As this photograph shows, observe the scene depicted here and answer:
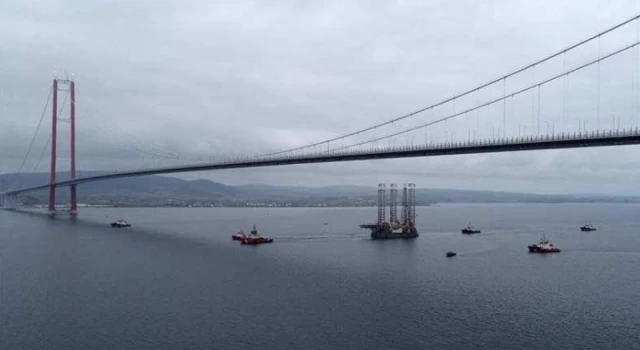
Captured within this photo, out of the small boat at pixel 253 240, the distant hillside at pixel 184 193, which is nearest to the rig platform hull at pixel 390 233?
the small boat at pixel 253 240

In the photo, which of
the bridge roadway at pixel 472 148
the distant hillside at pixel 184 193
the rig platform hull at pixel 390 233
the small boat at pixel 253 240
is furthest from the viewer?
the distant hillside at pixel 184 193

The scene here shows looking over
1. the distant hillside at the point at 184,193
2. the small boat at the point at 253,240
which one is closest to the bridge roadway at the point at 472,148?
the small boat at the point at 253,240

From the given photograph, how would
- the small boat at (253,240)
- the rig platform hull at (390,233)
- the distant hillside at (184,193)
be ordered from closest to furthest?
the small boat at (253,240)
the rig platform hull at (390,233)
the distant hillside at (184,193)

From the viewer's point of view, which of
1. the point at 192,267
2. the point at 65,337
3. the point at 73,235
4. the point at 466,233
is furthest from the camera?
the point at 466,233

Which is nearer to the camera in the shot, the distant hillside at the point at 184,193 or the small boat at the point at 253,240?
the small boat at the point at 253,240

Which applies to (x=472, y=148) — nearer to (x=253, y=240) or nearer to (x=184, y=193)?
(x=253, y=240)

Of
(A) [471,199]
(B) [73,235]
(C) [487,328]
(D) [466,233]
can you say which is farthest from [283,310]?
(A) [471,199]

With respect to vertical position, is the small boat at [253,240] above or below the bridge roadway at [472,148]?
below

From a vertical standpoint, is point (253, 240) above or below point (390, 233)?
below

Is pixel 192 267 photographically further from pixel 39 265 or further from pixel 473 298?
pixel 473 298

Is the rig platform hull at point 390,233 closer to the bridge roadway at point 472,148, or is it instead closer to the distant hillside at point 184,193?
the bridge roadway at point 472,148

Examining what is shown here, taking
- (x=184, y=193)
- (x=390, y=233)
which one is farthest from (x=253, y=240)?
(x=184, y=193)
